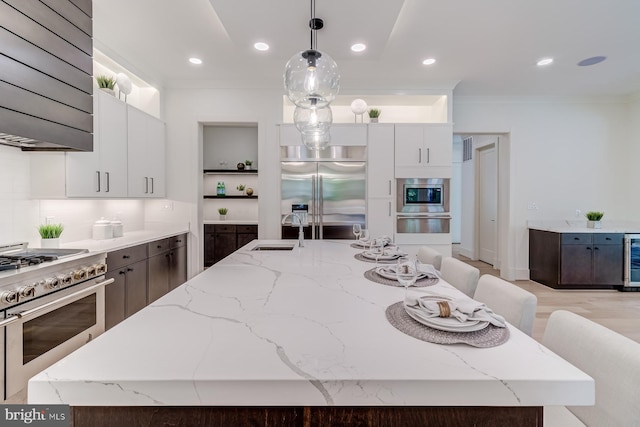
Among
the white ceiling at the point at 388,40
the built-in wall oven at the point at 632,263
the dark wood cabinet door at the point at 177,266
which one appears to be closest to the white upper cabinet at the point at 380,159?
the white ceiling at the point at 388,40

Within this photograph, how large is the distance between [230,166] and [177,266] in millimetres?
2483

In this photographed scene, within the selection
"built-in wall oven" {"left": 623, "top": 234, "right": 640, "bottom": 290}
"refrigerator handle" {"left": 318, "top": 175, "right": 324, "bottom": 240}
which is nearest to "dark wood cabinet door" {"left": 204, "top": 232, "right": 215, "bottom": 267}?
"refrigerator handle" {"left": 318, "top": 175, "right": 324, "bottom": 240}

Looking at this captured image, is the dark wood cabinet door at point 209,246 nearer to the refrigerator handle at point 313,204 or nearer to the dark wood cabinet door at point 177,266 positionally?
the dark wood cabinet door at point 177,266

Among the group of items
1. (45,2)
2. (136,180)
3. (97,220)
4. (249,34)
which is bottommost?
(97,220)

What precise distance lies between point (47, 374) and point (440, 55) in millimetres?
3990

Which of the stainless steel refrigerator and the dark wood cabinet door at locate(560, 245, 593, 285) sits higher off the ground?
the stainless steel refrigerator

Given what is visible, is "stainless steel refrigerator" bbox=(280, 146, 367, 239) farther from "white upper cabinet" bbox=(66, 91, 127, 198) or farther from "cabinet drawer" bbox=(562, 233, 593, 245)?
"cabinet drawer" bbox=(562, 233, 593, 245)

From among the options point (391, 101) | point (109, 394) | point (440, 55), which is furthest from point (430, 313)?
point (391, 101)

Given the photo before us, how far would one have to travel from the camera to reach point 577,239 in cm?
424

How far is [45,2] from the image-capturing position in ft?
6.49

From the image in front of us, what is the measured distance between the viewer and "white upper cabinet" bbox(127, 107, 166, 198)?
341 cm

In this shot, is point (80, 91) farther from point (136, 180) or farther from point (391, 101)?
point (391, 101)

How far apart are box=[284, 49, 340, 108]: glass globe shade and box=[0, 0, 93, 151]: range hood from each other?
161 cm

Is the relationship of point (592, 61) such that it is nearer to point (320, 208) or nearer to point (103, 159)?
point (320, 208)
